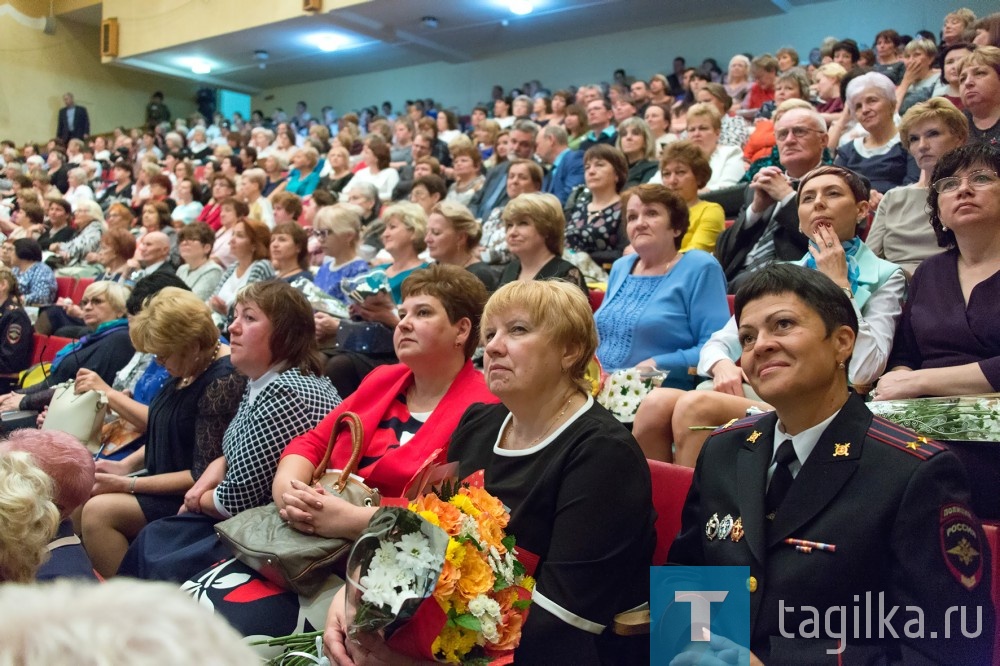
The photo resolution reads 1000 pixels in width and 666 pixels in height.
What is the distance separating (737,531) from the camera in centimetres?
140

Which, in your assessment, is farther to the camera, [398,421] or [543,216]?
[543,216]

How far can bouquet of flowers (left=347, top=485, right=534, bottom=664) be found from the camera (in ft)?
3.97

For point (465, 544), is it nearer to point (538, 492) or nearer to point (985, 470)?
point (538, 492)

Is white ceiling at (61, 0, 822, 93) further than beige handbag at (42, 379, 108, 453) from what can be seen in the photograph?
Yes

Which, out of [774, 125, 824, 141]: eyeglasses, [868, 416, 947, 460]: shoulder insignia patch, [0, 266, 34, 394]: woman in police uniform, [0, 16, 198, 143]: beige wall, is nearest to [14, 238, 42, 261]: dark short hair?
[0, 266, 34, 394]: woman in police uniform

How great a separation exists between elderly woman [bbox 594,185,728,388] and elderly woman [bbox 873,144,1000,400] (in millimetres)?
662

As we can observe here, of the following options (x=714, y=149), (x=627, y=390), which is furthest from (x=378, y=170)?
(x=627, y=390)

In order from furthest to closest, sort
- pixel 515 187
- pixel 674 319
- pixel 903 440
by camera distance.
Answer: pixel 515 187 → pixel 674 319 → pixel 903 440

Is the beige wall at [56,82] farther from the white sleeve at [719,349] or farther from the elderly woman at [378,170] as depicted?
the white sleeve at [719,349]

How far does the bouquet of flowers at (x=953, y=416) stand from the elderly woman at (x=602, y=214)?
2.27 meters

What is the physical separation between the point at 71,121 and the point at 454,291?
14.5 metres

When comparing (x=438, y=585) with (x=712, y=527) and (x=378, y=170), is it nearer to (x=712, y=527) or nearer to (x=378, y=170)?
(x=712, y=527)

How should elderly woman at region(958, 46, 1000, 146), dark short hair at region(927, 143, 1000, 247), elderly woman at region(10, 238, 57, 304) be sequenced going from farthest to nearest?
1. elderly woman at region(10, 238, 57, 304)
2. elderly woman at region(958, 46, 1000, 146)
3. dark short hair at region(927, 143, 1000, 247)

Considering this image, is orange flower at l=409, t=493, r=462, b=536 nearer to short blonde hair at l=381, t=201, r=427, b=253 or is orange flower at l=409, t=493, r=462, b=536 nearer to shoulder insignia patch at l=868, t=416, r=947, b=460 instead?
shoulder insignia patch at l=868, t=416, r=947, b=460
